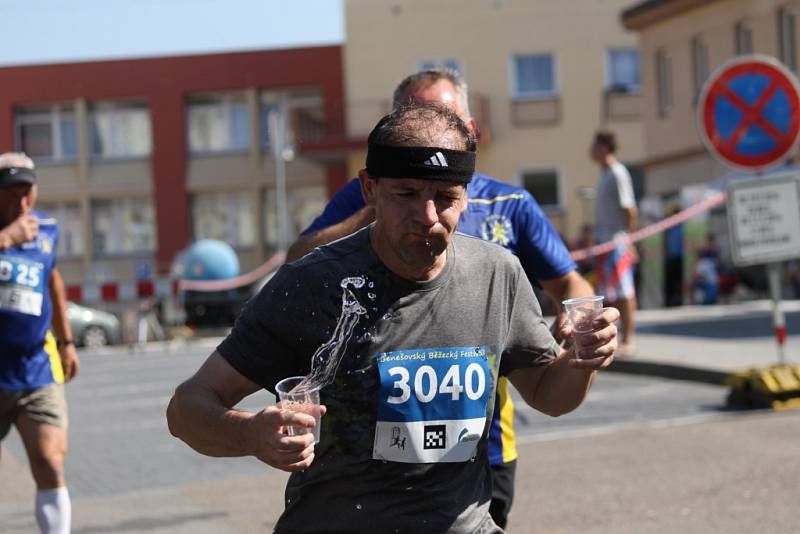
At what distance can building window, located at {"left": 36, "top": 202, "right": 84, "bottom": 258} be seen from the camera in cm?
4694

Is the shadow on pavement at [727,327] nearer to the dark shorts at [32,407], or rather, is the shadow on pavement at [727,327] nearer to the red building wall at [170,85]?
the dark shorts at [32,407]

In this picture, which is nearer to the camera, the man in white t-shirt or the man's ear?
the man's ear

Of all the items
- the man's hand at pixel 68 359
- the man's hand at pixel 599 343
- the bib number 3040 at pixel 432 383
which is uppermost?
the man's hand at pixel 599 343

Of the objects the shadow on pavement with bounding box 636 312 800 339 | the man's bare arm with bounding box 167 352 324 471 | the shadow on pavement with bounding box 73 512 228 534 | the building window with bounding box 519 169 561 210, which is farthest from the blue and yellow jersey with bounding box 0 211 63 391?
the building window with bounding box 519 169 561 210

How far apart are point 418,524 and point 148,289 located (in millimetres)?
25147

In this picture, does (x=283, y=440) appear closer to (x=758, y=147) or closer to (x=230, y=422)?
(x=230, y=422)

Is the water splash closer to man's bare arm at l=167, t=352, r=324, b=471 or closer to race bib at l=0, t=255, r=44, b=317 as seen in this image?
man's bare arm at l=167, t=352, r=324, b=471

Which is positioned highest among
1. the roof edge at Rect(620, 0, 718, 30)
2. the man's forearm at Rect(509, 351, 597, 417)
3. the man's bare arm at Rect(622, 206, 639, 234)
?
the roof edge at Rect(620, 0, 718, 30)

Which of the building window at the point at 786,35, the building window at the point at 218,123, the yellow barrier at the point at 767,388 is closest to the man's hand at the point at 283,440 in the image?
the yellow barrier at the point at 767,388

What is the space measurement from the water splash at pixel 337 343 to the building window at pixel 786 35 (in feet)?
94.9

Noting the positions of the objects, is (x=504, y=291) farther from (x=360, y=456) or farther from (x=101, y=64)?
(x=101, y=64)

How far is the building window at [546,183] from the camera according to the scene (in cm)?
4153

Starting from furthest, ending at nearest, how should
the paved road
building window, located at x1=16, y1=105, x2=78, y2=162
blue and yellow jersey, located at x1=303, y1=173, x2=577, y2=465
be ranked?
1. building window, located at x1=16, y1=105, x2=78, y2=162
2. the paved road
3. blue and yellow jersey, located at x1=303, y1=173, x2=577, y2=465

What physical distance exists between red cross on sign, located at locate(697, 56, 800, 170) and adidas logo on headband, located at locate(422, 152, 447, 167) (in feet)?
27.1
